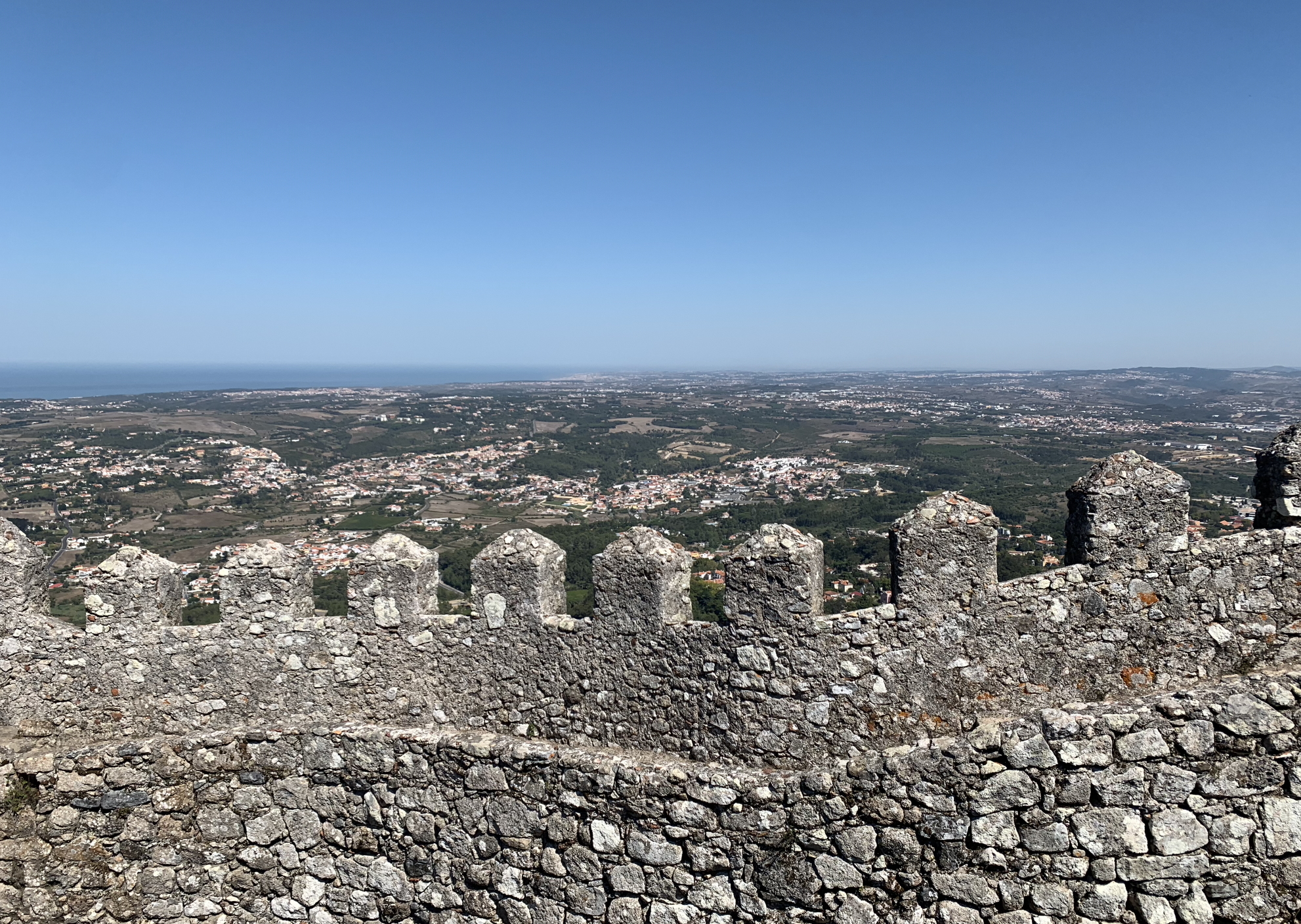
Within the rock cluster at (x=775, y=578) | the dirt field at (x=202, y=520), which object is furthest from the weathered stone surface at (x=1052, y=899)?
the dirt field at (x=202, y=520)

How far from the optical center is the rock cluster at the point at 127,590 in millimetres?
4746

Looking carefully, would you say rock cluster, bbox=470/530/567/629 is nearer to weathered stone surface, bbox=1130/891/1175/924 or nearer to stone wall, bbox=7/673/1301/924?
stone wall, bbox=7/673/1301/924

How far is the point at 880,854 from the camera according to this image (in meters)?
3.58

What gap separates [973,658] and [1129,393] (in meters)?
111

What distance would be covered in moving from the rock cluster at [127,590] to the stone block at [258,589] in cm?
53

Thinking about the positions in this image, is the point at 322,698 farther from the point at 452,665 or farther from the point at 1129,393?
the point at 1129,393

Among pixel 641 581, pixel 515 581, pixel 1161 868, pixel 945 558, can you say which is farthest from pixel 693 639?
pixel 1161 868

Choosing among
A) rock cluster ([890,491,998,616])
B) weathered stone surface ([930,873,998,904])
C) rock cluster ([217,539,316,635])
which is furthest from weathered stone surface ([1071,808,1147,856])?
rock cluster ([217,539,316,635])

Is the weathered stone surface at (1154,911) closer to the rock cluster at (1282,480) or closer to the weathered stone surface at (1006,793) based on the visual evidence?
the weathered stone surface at (1006,793)

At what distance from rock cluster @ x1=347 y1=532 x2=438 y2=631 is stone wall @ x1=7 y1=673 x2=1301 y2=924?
0.73 metres

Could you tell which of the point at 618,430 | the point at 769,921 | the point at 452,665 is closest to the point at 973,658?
the point at 769,921

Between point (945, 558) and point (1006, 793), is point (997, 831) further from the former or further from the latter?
point (945, 558)

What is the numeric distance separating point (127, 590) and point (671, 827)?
4.08m

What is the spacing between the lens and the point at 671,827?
3.93 meters
